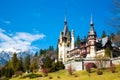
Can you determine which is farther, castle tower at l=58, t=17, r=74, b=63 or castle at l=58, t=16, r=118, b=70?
castle tower at l=58, t=17, r=74, b=63

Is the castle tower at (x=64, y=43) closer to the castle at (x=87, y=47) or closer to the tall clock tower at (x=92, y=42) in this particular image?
the castle at (x=87, y=47)

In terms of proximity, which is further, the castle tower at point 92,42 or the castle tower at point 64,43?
the castle tower at point 64,43

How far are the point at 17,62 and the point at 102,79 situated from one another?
4737cm

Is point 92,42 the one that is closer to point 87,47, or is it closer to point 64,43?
point 87,47

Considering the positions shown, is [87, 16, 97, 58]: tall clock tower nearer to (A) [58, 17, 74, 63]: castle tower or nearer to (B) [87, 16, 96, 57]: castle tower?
(B) [87, 16, 96, 57]: castle tower

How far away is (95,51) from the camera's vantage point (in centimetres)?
9125

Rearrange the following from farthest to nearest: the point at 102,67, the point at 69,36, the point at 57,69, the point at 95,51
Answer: the point at 69,36 → the point at 95,51 → the point at 57,69 → the point at 102,67

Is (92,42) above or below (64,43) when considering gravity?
below

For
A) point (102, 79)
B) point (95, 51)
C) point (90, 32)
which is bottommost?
point (102, 79)

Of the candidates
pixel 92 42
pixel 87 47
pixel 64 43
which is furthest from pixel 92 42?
pixel 64 43

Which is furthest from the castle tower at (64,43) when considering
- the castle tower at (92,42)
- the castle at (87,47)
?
the castle tower at (92,42)

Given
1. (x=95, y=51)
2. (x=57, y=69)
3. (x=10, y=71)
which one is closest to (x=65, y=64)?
(x=57, y=69)

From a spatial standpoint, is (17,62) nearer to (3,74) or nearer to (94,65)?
(3,74)

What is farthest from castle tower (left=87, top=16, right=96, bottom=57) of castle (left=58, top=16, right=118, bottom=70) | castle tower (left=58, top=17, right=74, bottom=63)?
castle tower (left=58, top=17, right=74, bottom=63)
